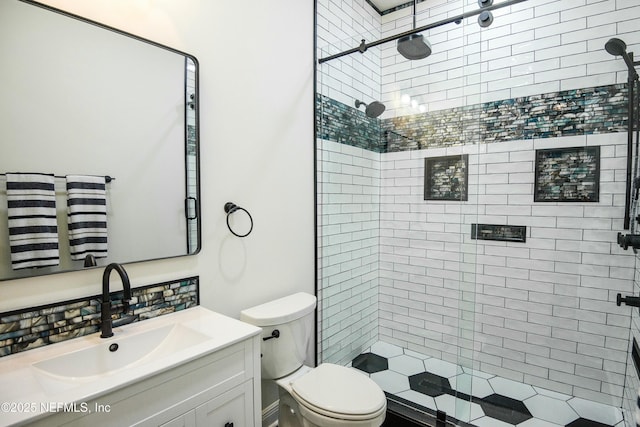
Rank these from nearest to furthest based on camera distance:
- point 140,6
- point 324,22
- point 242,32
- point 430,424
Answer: point 140,6 < point 242,32 < point 430,424 < point 324,22

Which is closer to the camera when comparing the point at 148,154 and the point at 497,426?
the point at 148,154

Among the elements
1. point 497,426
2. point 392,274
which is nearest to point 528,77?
point 392,274

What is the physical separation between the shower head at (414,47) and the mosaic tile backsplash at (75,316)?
203cm

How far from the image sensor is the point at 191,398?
1.11 meters

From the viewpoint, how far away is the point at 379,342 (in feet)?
9.48

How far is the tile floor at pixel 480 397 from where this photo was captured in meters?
2.01

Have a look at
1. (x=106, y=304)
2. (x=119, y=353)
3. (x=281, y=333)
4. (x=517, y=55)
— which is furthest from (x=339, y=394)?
(x=517, y=55)

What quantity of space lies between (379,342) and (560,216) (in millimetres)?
1762

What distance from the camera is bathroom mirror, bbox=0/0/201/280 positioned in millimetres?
1081

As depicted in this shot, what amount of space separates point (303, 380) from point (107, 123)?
150cm

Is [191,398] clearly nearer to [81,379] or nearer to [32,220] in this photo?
[81,379]

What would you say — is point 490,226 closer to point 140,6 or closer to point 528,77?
point 528,77

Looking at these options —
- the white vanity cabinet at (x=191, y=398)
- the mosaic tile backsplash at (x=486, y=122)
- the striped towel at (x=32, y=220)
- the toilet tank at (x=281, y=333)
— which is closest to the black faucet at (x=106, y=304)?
the striped towel at (x=32, y=220)

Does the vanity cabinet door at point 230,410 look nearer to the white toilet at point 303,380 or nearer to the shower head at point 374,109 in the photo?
the white toilet at point 303,380
